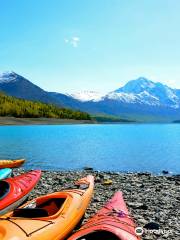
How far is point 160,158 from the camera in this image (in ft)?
163

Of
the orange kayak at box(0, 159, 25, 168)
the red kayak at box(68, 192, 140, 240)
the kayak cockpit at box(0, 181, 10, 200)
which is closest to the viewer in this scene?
the red kayak at box(68, 192, 140, 240)

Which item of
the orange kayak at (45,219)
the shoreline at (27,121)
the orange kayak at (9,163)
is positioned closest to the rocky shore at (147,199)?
the orange kayak at (45,219)

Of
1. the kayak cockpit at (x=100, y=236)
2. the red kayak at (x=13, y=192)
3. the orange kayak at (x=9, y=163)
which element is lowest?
the orange kayak at (x=9, y=163)

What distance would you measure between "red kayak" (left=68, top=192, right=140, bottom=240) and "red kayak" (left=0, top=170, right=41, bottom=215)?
416 cm

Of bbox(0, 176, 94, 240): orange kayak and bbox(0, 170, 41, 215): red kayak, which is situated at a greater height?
bbox(0, 176, 94, 240): orange kayak

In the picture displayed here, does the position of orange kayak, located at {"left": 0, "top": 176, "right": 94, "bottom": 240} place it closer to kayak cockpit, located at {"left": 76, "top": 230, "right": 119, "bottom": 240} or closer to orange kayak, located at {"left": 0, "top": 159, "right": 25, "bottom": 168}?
kayak cockpit, located at {"left": 76, "top": 230, "right": 119, "bottom": 240}

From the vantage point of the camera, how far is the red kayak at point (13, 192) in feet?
47.5

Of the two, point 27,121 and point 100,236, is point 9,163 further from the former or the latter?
point 27,121

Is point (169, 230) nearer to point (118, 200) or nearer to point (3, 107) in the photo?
point (118, 200)

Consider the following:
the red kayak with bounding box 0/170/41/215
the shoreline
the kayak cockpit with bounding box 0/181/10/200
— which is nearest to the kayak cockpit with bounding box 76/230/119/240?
the red kayak with bounding box 0/170/41/215

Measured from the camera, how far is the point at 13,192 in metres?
15.8

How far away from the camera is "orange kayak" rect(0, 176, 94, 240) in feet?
31.7

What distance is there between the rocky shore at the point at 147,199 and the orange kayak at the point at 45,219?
2190 millimetres

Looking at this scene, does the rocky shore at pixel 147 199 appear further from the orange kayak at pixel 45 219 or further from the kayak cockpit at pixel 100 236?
the kayak cockpit at pixel 100 236
